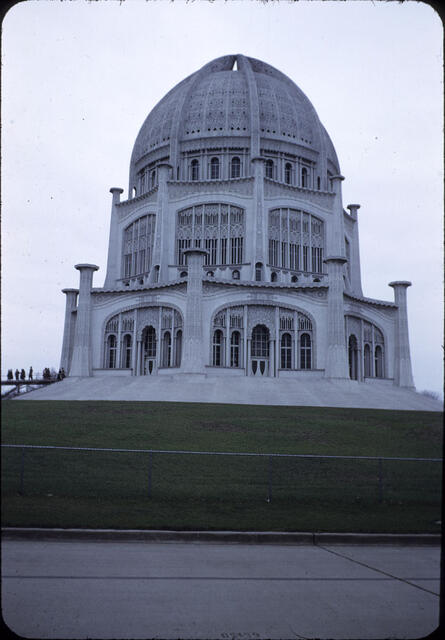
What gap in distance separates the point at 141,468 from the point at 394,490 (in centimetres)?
581

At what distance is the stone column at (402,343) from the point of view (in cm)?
5155

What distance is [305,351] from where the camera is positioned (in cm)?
4781

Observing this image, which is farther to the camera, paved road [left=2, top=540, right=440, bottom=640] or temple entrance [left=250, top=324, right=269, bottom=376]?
temple entrance [left=250, top=324, right=269, bottom=376]

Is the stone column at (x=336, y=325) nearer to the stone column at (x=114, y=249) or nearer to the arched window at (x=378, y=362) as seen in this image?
the arched window at (x=378, y=362)

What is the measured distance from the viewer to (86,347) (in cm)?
4919

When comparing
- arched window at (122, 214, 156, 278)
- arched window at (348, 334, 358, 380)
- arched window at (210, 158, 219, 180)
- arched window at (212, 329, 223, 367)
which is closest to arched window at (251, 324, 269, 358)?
arched window at (212, 329, 223, 367)

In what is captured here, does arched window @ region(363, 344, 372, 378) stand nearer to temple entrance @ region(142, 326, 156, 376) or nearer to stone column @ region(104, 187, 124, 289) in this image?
temple entrance @ region(142, 326, 156, 376)

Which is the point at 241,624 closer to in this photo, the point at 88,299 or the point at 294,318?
the point at 294,318

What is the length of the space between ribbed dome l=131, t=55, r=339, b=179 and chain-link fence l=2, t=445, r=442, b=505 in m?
48.7

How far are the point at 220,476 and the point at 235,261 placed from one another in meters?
41.6

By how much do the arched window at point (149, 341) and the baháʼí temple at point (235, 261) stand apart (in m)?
0.12

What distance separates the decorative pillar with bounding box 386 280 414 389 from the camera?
51547 millimetres

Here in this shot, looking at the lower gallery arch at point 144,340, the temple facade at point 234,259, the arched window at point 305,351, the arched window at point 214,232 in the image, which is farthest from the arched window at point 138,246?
the arched window at point 305,351

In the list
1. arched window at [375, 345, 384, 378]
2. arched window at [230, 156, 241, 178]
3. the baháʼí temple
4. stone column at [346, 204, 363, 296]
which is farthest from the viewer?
stone column at [346, 204, 363, 296]
